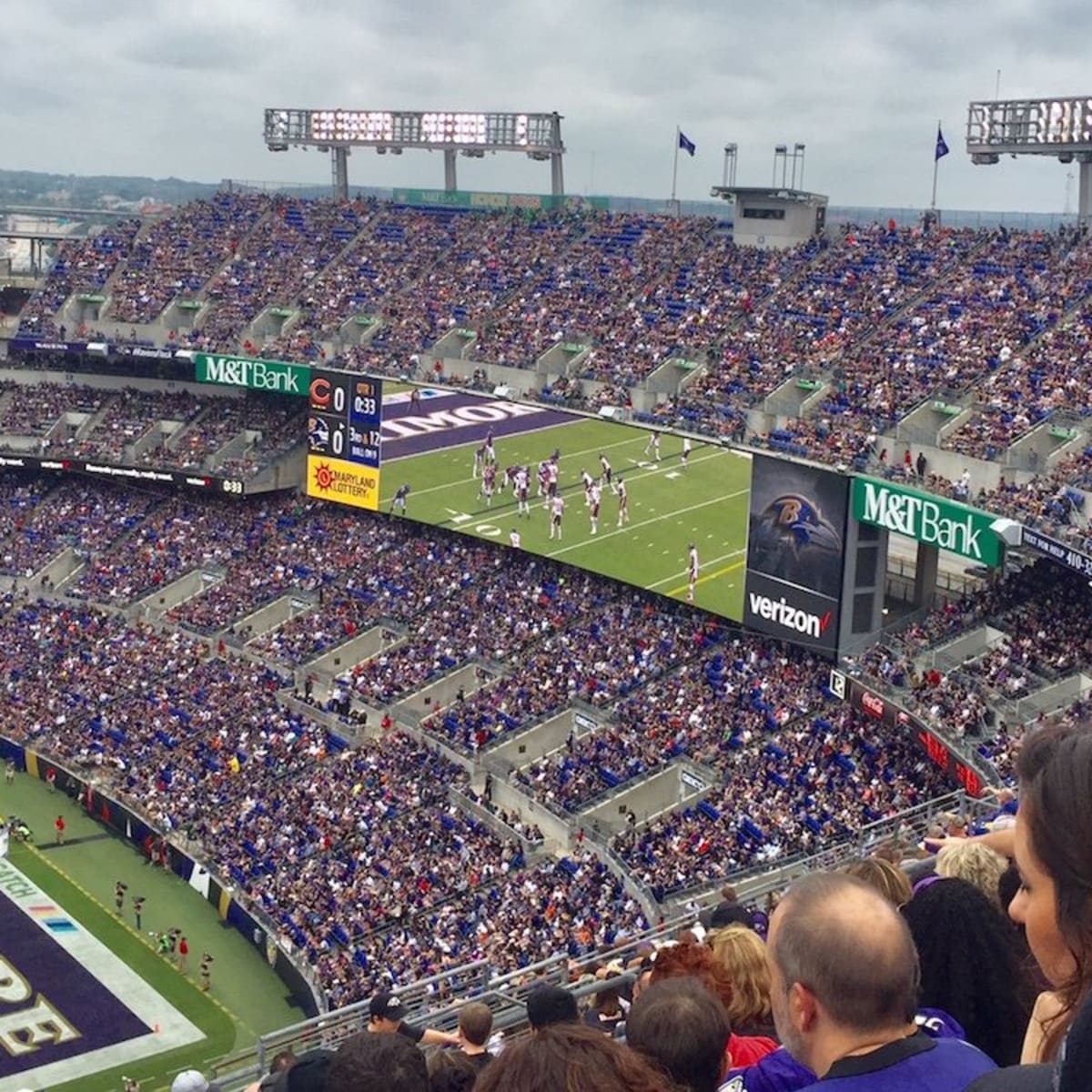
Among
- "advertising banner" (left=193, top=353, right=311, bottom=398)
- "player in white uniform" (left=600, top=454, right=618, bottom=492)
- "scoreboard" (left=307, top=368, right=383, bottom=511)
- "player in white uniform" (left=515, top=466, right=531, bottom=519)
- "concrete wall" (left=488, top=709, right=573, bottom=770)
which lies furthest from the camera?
"advertising banner" (left=193, top=353, right=311, bottom=398)

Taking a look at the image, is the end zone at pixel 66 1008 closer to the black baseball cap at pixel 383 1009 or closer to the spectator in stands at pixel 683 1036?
the black baseball cap at pixel 383 1009

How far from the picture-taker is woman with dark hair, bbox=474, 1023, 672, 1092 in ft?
10.2

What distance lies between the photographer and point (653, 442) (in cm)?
3144

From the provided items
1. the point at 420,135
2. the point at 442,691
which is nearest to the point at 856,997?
the point at 442,691

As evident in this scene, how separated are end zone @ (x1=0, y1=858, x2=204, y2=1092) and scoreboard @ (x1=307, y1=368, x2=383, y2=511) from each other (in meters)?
13.0

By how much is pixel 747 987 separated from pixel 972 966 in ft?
2.41

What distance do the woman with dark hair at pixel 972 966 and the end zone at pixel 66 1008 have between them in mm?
19150

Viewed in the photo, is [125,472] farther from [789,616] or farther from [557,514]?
[789,616]

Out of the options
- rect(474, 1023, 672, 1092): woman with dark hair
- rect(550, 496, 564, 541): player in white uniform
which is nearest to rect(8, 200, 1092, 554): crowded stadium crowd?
rect(550, 496, 564, 541): player in white uniform

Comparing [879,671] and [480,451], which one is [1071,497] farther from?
[480,451]

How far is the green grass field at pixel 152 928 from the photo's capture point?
22312mm

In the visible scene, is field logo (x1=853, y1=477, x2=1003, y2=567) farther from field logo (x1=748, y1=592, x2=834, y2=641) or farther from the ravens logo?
field logo (x1=748, y1=592, x2=834, y2=641)

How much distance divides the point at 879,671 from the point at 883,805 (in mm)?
3158

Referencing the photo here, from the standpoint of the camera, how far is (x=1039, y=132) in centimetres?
3478
